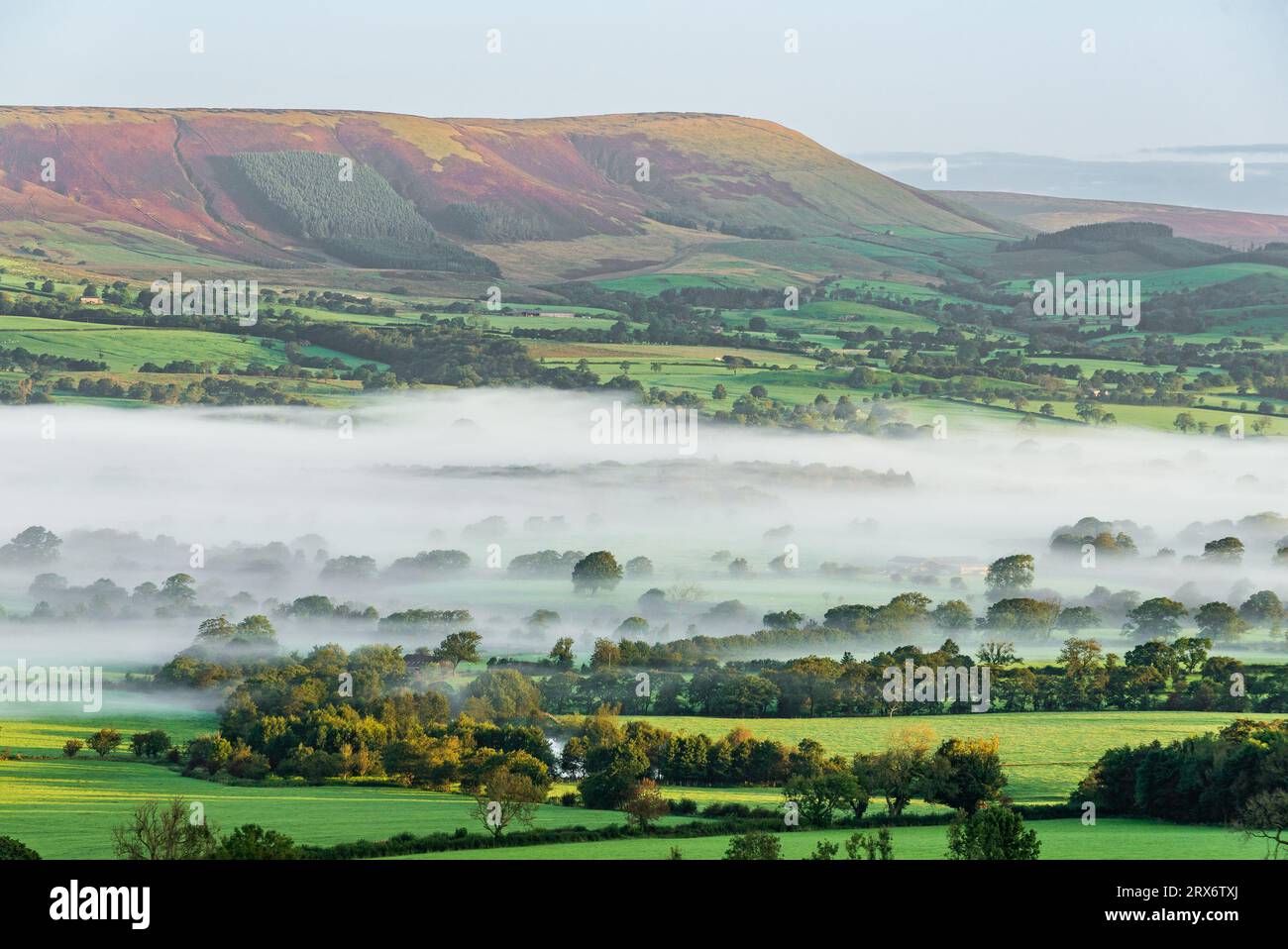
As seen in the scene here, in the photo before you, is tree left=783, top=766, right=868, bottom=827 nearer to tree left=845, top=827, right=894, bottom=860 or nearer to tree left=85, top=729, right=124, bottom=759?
tree left=845, top=827, right=894, bottom=860

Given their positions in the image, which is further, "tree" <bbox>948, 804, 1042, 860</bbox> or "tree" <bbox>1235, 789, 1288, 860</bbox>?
"tree" <bbox>1235, 789, 1288, 860</bbox>

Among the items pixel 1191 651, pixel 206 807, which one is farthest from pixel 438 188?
pixel 206 807

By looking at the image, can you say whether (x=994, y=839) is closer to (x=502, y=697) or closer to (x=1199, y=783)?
(x=1199, y=783)

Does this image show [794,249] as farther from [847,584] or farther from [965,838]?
[965,838]

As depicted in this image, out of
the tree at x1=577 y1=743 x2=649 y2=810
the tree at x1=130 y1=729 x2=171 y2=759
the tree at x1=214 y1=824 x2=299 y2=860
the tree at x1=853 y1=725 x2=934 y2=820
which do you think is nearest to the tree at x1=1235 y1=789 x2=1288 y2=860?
the tree at x1=853 y1=725 x2=934 y2=820

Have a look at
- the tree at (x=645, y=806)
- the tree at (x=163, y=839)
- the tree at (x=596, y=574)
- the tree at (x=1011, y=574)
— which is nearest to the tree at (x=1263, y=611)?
the tree at (x=1011, y=574)
